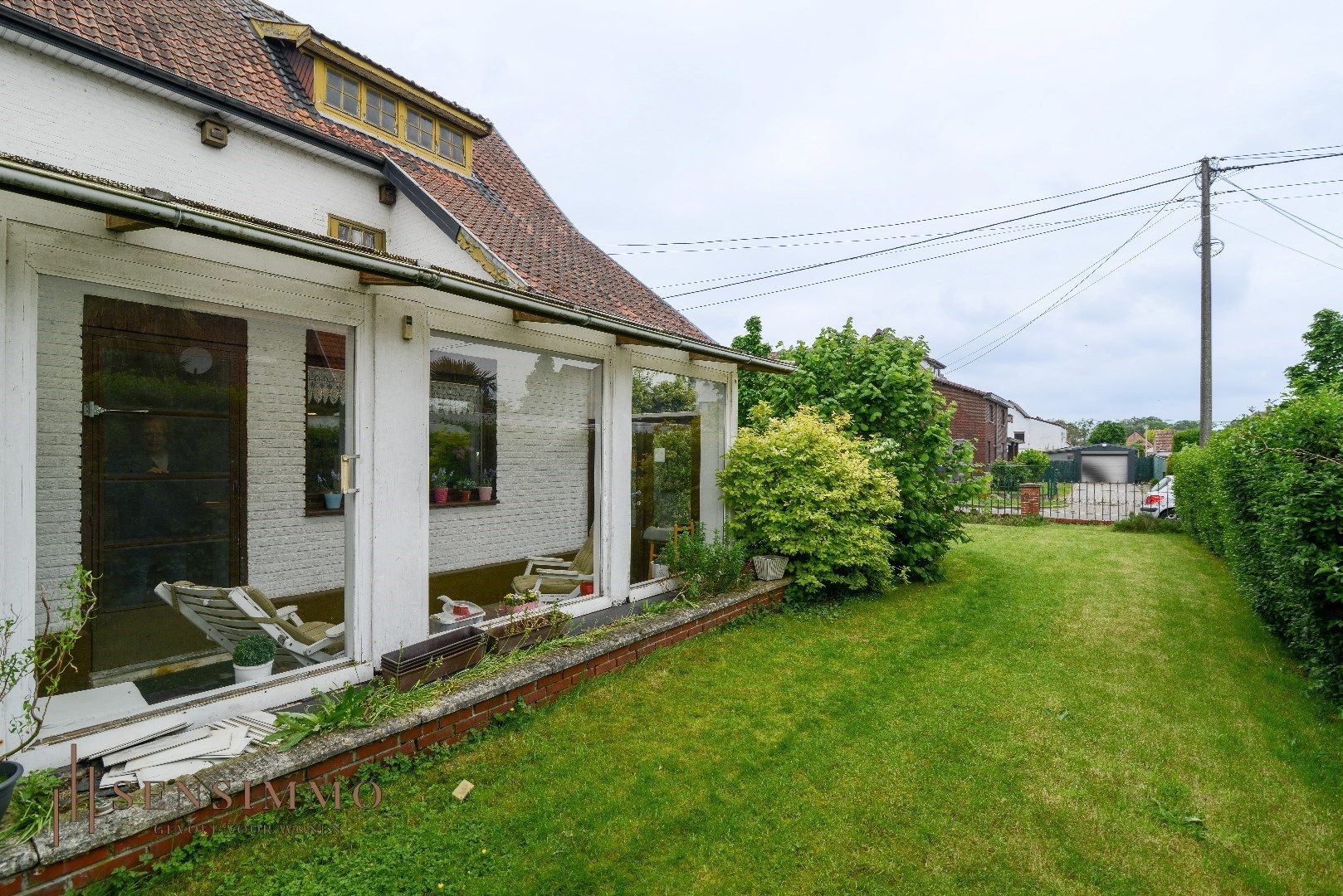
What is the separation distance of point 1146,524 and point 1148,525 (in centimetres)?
3

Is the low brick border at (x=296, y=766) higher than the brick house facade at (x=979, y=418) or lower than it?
lower

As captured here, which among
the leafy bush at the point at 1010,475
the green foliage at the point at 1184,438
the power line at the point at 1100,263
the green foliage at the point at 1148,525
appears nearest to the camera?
the green foliage at the point at 1148,525

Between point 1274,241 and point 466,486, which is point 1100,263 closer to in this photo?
point 1274,241


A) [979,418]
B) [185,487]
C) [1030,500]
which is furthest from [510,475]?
[979,418]

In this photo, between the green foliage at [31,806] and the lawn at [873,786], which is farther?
the lawn at [873,786]

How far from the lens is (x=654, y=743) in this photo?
4090 millimetres

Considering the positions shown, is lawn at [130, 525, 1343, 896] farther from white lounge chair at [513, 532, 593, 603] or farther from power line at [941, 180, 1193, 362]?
power line at [941, 180, 1193, 362]

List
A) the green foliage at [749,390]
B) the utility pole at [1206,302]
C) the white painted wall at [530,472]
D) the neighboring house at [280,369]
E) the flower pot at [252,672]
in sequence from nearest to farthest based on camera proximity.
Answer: the neighboring house at [280,369], the flower pot at [252,672], the white painted wall at [530,472], the green foliage at [749,390], the utility pole at [1206,302]

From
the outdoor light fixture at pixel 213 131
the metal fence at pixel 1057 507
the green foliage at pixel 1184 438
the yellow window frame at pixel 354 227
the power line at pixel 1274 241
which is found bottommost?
the metal fence at pixel 1057 507

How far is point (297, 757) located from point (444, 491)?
288cm

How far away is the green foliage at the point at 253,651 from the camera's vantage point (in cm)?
402

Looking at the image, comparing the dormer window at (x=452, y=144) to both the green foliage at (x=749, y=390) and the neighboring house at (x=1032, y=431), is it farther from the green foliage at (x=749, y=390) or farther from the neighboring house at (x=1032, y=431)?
the neighboring house at (x=1032, y=431)

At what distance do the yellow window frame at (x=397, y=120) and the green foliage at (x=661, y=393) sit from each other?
217 inches

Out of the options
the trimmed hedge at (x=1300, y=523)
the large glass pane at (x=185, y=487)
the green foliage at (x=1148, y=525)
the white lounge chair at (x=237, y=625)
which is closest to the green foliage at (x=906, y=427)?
the trimmed hedge at (x=1300, y=523)
